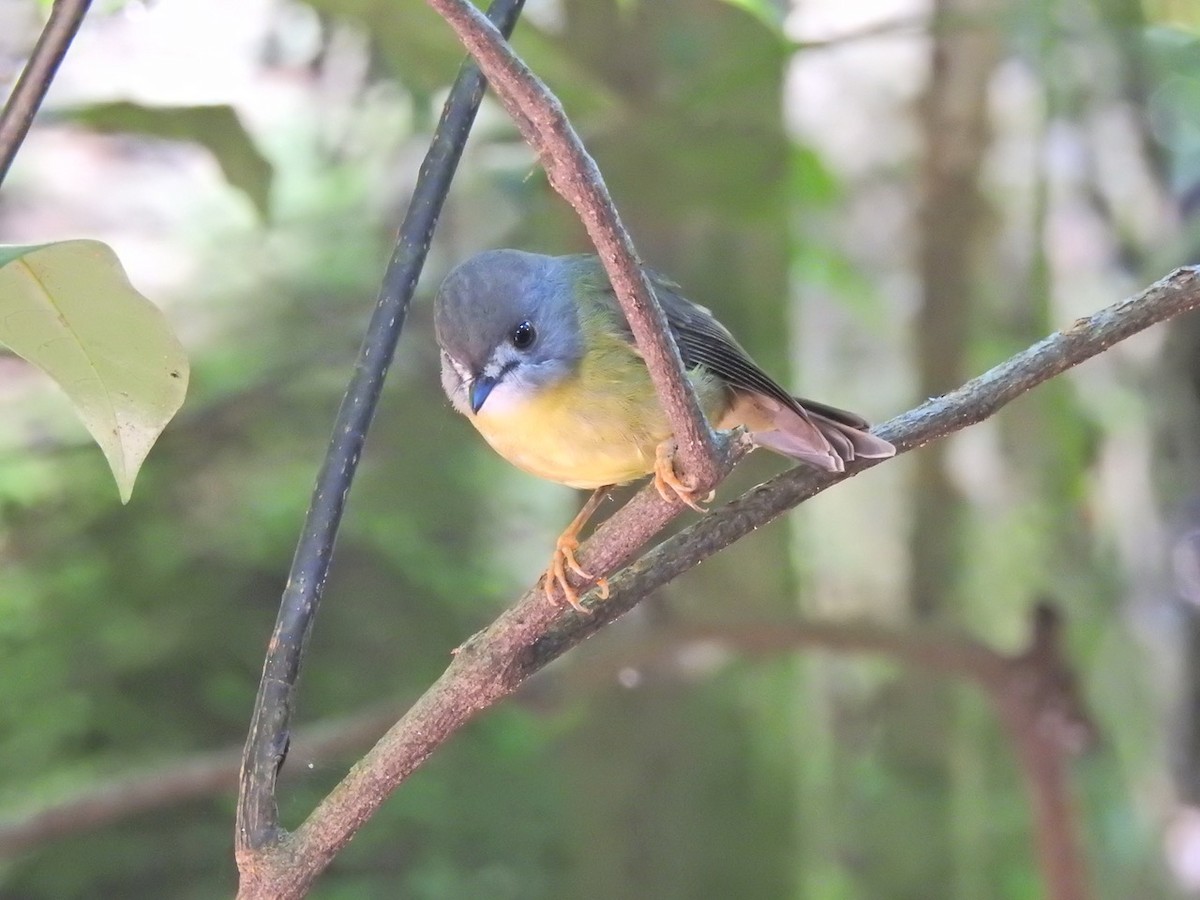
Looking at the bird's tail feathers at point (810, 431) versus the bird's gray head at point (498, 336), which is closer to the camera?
the bird's tail feathers at point (810, 431)

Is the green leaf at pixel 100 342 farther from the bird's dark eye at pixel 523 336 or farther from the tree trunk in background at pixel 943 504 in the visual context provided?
the tree trunk in background at pixel 943 504

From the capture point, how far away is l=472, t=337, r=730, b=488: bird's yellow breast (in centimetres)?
131

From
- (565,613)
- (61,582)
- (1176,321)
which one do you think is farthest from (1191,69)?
(61,582)

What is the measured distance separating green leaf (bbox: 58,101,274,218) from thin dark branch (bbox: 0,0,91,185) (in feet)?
2.63

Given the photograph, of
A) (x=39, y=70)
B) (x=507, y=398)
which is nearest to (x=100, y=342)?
(x=39, y=70)

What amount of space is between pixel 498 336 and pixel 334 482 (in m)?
0.46

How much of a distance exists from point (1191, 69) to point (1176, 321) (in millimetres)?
710

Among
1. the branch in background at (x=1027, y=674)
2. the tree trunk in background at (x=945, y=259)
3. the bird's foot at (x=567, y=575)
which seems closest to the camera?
the bird's foot at (x=567, y=575)

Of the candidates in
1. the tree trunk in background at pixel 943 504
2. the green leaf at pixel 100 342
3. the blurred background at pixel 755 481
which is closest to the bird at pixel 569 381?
the green leaf at pixel 100 342

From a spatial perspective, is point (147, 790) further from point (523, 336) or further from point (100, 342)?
point (100, 342)

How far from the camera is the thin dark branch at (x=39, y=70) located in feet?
2.75

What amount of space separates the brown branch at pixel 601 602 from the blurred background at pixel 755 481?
1178mm

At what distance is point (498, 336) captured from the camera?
1354 mm

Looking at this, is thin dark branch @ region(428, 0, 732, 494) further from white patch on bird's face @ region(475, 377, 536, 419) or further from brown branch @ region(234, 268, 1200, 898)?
white patch on bird's face @ region(475, 377, 536, 419)
